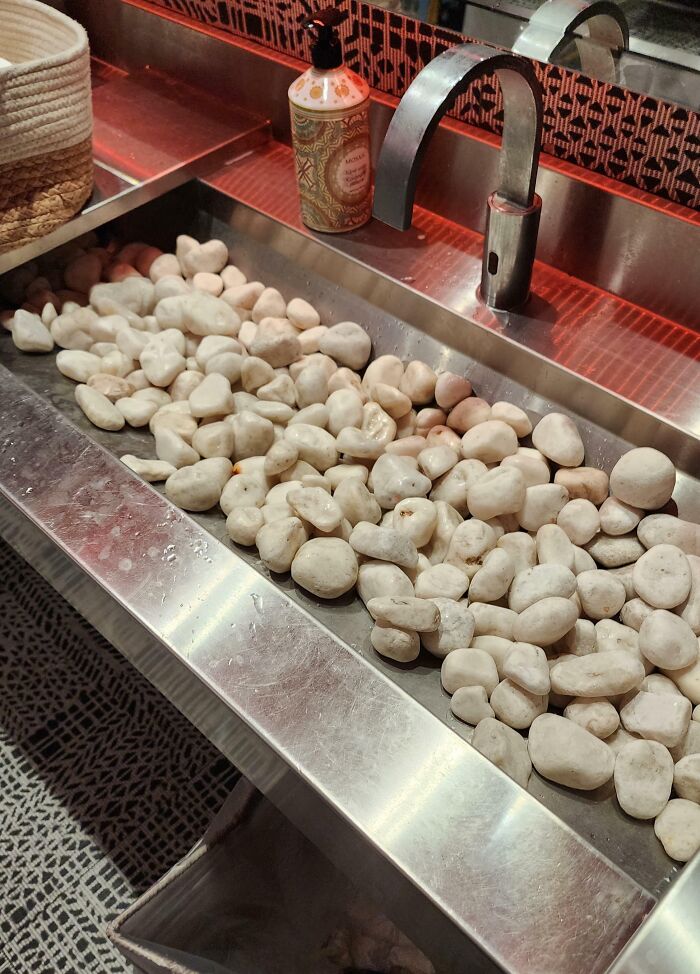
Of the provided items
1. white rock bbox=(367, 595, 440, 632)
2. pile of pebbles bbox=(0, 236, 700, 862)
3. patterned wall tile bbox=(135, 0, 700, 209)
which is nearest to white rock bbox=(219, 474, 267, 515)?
pile of pebbles bbox=(0, 236, 700, 862)

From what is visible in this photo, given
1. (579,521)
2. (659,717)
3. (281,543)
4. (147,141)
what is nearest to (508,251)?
(579,521)

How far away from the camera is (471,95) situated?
108 centimetres

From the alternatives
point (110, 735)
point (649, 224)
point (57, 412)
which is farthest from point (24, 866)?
point (649, 224)

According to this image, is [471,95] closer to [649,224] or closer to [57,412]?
[649,224]

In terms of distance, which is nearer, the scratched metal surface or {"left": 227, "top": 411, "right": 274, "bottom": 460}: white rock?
the scratched metal surface

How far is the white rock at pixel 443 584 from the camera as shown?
2.74ft

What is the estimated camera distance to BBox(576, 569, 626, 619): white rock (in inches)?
32.1

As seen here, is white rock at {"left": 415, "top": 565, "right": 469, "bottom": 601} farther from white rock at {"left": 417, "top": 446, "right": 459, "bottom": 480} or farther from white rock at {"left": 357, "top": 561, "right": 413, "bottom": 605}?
white rock at {"left": 417, "top": 446, "right": 459, "bottom": 480}

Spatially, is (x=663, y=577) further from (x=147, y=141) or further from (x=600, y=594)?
(x=147, y=141)

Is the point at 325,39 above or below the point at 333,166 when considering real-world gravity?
above

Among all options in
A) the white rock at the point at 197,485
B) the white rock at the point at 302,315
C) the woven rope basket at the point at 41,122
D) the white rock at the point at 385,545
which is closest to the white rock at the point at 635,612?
the white rock at the point at 385,545

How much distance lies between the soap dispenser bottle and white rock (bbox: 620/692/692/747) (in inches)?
28.1

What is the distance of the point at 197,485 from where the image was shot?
3.01ft

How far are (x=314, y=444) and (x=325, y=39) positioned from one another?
1.56ft
